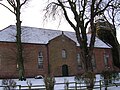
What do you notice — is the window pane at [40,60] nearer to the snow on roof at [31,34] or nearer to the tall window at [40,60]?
the tall window at [40,60]

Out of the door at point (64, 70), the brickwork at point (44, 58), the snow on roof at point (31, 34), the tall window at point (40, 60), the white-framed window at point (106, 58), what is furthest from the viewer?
the white-framed window at point (106, 58)

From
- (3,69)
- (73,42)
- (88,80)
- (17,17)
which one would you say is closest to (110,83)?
(88,80)

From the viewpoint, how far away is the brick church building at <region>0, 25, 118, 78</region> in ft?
157

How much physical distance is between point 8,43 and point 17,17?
1362 cm

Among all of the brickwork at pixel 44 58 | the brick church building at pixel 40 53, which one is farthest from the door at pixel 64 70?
the brickwork at pixel 44 58

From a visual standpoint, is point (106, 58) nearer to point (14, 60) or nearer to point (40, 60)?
point (40, 60)

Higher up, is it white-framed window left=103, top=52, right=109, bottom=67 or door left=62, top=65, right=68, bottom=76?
white-framed window left=103, top=52, right=109, bottom=67

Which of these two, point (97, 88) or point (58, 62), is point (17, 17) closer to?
point (97, 88)

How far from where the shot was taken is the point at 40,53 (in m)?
52.5

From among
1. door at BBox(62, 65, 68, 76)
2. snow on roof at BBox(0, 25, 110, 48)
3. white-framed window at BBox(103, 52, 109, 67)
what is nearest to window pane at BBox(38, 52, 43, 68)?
snow on roof at BBox(0, 25, 110, 48)

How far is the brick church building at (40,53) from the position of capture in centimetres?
4778

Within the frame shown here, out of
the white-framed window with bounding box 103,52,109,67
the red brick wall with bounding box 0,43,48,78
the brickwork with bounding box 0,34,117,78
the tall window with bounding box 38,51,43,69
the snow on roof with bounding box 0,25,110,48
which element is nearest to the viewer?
the red brick wall with bounding box 0,43,48,78

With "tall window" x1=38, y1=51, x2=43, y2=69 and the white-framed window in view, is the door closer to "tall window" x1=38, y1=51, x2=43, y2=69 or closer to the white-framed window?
"tall window" x1=38, y1=51, x2=43, y2=69

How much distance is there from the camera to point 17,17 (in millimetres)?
35281
